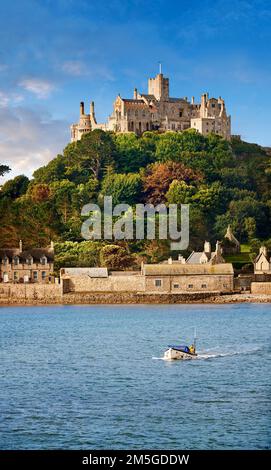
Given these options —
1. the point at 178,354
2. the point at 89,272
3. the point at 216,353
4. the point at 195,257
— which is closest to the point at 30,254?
the point at 89,272

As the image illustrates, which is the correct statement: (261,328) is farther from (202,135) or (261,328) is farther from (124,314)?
(202,135)

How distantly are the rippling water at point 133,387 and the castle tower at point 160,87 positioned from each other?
7131 cm

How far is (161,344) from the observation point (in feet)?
181

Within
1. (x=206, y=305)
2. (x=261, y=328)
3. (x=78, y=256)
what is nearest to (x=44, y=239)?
(x=78, y=256)

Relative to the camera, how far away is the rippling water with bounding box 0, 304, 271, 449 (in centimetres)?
3225

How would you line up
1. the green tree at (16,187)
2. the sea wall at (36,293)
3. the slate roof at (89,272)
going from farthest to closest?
1. the green tree at (16,187)
2. the sea wall at (36,293)
3. the slate roof at (89,272)

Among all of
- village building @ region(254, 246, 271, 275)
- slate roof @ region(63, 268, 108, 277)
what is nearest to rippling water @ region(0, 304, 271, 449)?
slate roof @ region(63, 268, 108, 277)

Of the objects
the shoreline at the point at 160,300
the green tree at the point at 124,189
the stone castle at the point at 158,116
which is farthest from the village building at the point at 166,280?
the stone castle at the point at 158,116

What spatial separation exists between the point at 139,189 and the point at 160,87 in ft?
75.0

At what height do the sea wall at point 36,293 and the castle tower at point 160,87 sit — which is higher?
the castle tower at point 160,87

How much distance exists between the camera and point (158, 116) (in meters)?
135

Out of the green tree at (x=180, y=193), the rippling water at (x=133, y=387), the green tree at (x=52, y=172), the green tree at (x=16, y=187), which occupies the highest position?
the green tree at (x=52, y=172)

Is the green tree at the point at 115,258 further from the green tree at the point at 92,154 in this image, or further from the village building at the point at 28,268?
the green tree at the point at 92,154

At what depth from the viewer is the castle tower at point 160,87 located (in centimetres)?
13525
